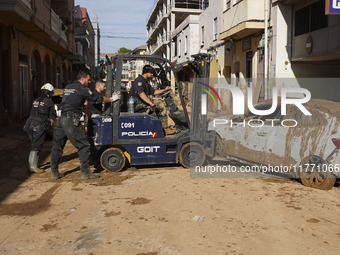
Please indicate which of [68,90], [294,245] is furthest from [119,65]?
[294,245]

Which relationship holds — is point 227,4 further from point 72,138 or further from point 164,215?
point 164,215

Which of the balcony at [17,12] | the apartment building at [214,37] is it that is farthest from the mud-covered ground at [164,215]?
the apartment building at [214,37]

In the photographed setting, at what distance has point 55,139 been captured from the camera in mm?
7270

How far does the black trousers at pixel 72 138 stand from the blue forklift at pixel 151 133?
34cm

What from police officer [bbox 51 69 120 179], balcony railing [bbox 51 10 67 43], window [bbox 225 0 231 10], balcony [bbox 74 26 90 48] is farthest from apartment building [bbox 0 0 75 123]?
balcony [bbox 74 26 90 48]

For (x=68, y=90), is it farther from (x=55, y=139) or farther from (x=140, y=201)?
(x=140, y=201)

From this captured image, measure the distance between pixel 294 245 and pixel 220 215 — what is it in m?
1.18

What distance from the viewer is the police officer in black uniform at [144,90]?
747cm

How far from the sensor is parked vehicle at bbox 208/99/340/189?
602 centimetres

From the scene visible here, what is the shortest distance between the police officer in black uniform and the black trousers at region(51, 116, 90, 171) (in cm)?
127

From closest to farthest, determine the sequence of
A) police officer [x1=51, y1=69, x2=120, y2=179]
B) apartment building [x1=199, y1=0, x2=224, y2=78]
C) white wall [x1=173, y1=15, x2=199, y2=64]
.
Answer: police officer [x1=51, y1=69, x2=120, y2=179], apartment building [x1=199, y1=0, x2=224, y2=78], white wall [x1=173, y1=15, x2=199, y2=64]

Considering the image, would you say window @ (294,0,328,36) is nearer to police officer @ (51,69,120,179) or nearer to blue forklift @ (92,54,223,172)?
blue forklift @ (92,54,223,172)

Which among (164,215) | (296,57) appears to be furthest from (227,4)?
(164,215)

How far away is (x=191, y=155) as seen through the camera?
7730mm
